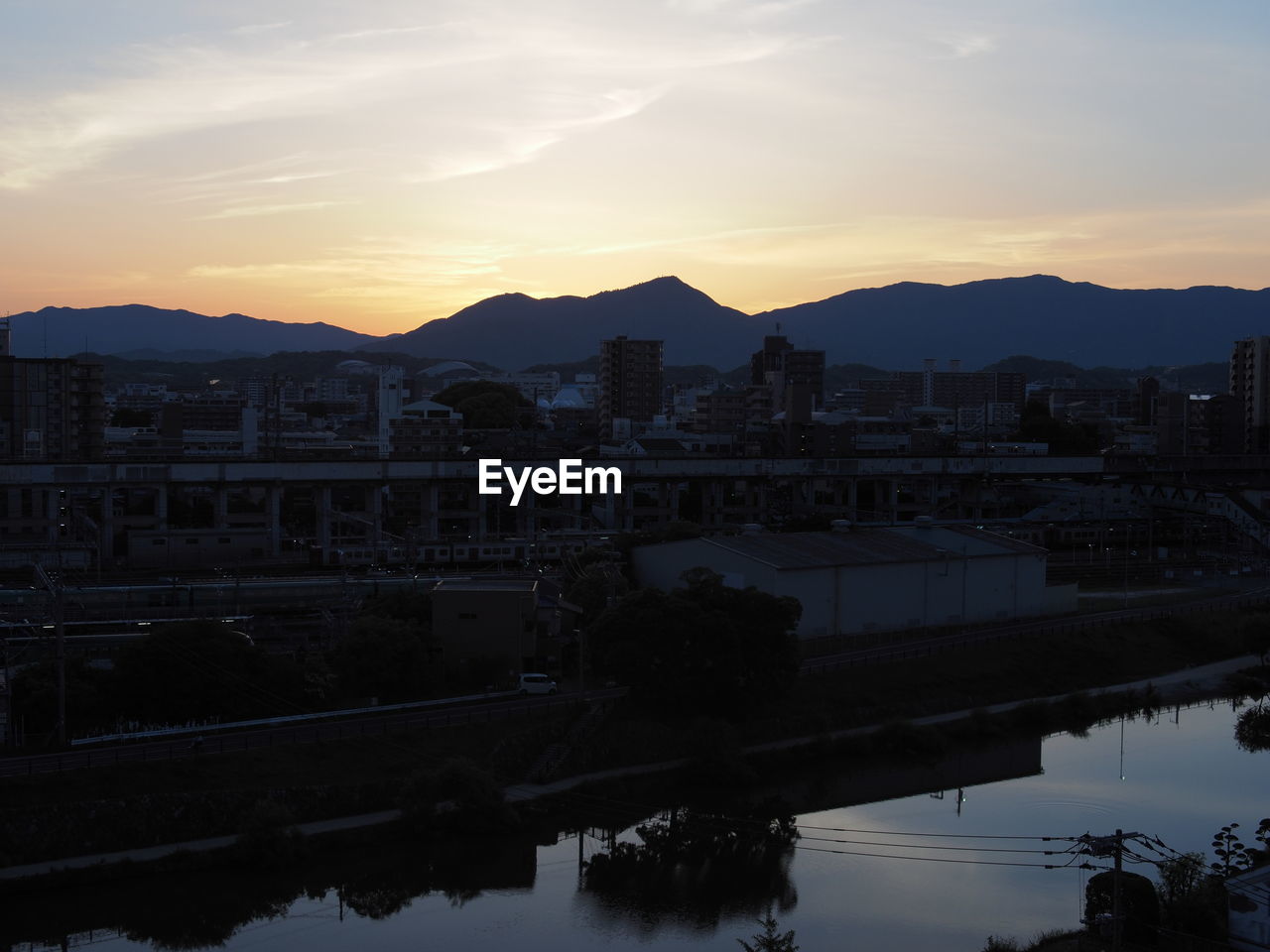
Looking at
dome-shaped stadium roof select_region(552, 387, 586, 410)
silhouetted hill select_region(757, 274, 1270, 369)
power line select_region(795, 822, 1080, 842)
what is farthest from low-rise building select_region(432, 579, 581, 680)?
silhouetted hill select_region(757, 274, 1270, 369)

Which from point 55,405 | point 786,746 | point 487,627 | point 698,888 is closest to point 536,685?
point 487,627

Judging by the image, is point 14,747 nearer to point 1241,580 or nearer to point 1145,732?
point 1145,732

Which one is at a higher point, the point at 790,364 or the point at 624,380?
the point at 790,364

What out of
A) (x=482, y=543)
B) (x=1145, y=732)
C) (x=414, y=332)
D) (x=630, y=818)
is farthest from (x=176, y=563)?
(x=414, y=332)

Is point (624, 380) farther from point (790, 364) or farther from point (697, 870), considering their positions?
point (697, 870)

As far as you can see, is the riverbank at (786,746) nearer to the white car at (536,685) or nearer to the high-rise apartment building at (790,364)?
the white car at (536,685)

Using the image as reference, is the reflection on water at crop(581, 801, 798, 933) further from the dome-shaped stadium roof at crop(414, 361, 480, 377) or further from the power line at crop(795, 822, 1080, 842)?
the dome-shaped stadium roof at crop(414, 361, 480, 377)
